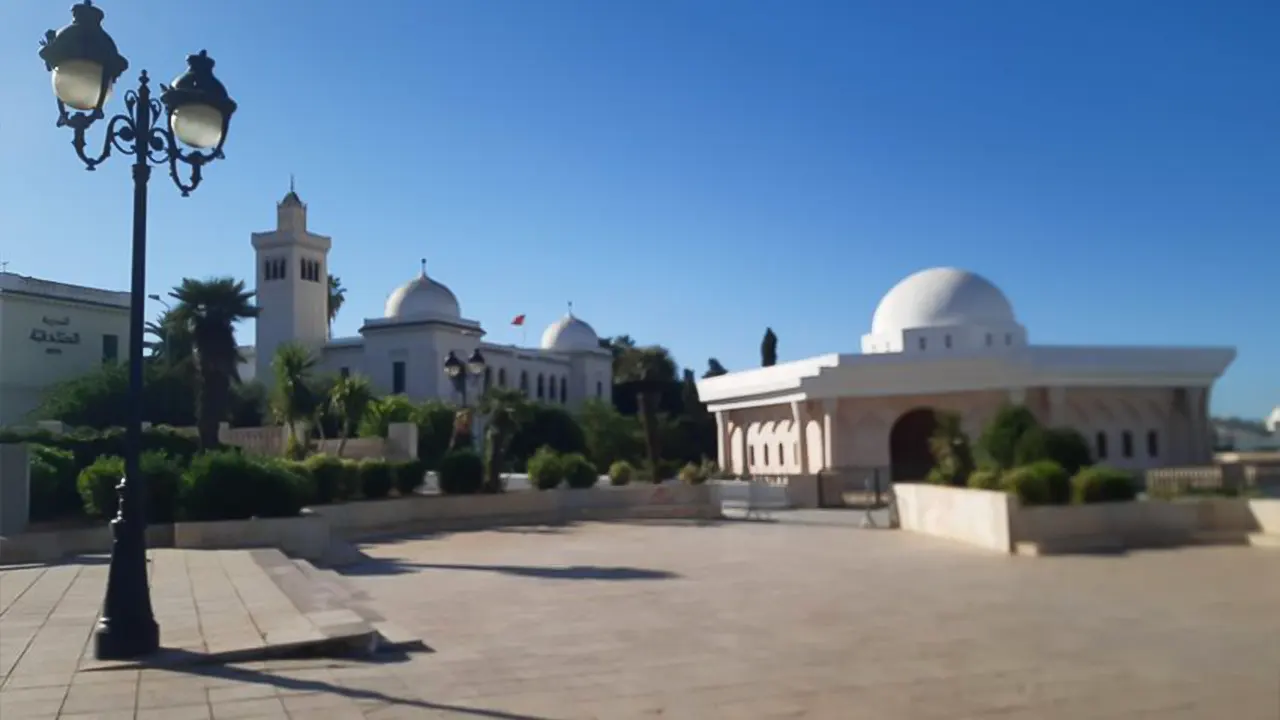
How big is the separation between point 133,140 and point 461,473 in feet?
54.6

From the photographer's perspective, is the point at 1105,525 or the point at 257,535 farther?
the point at 1105,525

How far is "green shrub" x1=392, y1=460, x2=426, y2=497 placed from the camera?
23969 mm

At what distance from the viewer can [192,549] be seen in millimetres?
14773

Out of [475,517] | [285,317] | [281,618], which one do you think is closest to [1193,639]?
[281,618]

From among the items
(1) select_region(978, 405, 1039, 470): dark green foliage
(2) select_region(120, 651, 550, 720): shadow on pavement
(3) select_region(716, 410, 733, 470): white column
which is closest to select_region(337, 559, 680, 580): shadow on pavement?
(2) select_region(120, 651, 550, 720): shadow on pavement

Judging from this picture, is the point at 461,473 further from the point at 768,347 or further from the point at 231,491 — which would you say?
the point at 768,347

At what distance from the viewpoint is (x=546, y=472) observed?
26.2 m

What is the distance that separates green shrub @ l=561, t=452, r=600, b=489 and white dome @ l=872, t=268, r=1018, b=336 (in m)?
21.8

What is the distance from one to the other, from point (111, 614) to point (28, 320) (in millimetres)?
48061

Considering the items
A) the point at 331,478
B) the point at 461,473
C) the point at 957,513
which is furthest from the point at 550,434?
the point at 957,513

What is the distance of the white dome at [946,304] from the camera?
44.0 metres

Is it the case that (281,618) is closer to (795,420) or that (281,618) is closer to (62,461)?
(62,461)

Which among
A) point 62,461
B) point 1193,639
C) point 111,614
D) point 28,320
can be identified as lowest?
point 1193,639

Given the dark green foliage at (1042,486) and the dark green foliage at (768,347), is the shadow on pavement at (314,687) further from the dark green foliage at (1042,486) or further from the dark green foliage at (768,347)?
the dark green foliage at (768,347)
